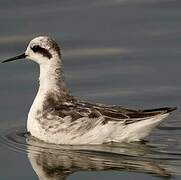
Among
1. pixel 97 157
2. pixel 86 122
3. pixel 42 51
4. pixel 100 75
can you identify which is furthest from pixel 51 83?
pixel 100 75

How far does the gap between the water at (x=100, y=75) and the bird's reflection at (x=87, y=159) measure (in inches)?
0.5

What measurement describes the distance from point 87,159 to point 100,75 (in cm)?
325

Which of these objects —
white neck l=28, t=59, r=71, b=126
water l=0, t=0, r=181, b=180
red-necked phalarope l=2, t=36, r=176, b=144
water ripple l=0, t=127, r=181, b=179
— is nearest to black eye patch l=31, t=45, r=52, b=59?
white neck l=28, t=59, r=71, b=126

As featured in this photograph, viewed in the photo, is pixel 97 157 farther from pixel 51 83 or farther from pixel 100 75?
pixel 100 75

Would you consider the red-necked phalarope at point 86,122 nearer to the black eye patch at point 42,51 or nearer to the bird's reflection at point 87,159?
the bird's reflection at point 87,159

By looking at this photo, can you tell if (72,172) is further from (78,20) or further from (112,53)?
(78,20)

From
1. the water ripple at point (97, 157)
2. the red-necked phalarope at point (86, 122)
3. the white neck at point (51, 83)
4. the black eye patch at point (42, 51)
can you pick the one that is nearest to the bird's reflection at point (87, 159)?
the water ripple at point (97, 157)

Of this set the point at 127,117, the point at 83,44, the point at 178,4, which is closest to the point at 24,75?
the point at 83,44

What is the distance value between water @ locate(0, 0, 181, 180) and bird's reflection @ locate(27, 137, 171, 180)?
0.01 m

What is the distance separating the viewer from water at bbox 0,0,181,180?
1420 cm

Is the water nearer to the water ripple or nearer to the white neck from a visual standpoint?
the water ripple

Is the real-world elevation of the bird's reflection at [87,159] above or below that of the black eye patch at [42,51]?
below

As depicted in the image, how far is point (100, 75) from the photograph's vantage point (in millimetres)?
17406

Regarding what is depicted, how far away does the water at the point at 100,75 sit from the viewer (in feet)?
46.6
